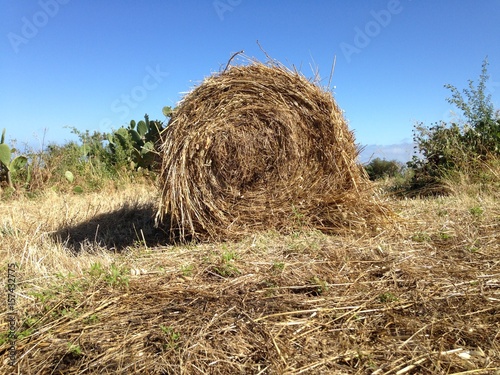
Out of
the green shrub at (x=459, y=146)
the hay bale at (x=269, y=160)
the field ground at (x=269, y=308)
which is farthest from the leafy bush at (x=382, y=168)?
the field ground at (x=269, y=308)

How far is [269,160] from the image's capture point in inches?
176

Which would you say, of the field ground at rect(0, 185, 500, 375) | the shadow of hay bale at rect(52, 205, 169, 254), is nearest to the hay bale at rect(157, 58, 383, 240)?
the field ground at rect(0, 185, 500, 375)

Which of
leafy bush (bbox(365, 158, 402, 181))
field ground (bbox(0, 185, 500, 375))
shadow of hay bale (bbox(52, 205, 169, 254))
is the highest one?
leafy bush (bbox(365, 158, 402, 181))

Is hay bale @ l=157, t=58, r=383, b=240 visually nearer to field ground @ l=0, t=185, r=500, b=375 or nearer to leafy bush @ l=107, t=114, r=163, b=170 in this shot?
field ground @ l=0, t=185, r=500, b=375

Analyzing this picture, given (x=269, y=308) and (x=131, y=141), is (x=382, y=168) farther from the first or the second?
(x=269, y=308)

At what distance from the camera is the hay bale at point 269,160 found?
4.29 metres

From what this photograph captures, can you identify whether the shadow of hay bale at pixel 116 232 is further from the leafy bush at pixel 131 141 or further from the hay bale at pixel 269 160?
the leafy bush at pixel 131 141

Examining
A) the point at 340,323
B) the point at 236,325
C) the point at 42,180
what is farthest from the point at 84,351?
the point at 42,180

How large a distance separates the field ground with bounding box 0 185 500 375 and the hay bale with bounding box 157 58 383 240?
1.57 feet

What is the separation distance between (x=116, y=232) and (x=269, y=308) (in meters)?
3.25

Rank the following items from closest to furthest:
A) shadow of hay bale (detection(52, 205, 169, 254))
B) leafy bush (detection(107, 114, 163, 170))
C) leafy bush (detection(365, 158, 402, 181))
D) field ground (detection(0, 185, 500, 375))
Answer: field ground (detection(0, 185, 500, 375))
shadow of hay bale (detection(52, 205, 169, 254))
leafy bush (detection(107, 114, 163, 170))
leafy bush (detection(365, 158, 402, 181))

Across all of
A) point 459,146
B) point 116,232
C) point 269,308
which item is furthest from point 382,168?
point 269,308

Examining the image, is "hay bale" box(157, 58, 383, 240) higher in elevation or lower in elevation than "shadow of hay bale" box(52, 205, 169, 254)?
higher

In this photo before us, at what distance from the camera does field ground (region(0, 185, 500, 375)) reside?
2.04 m
